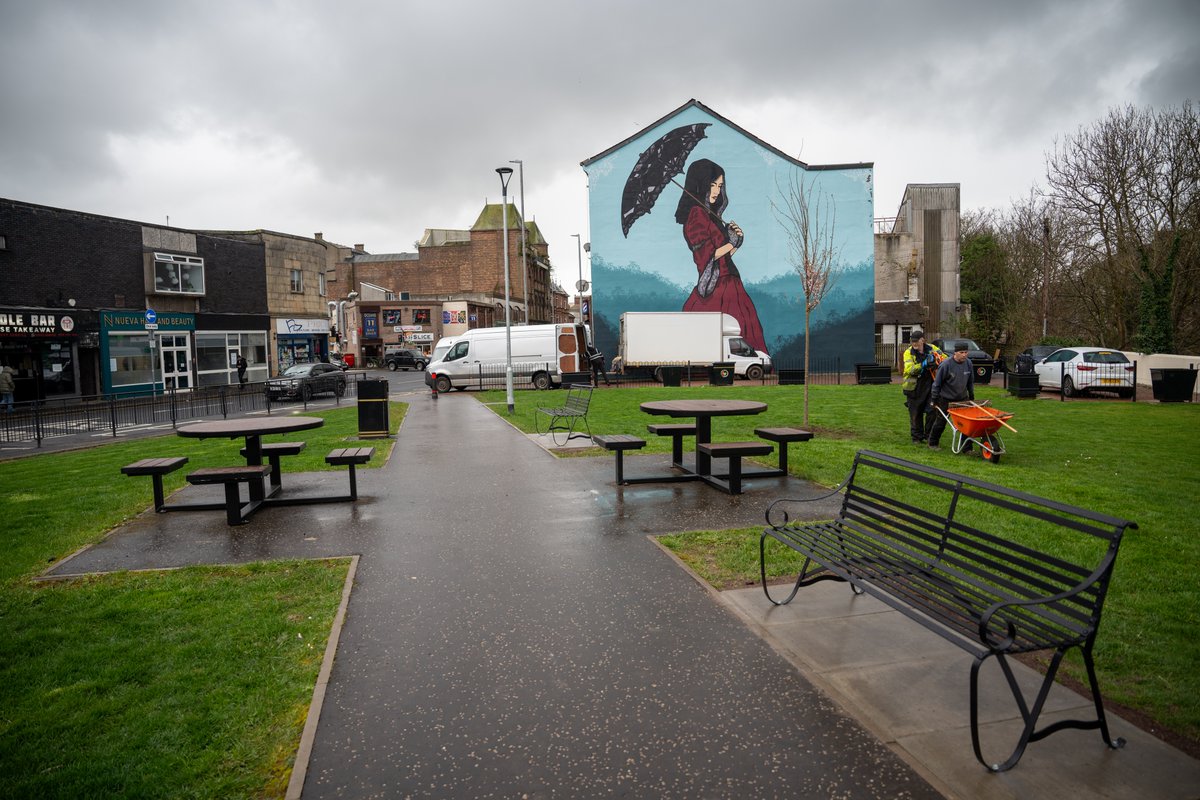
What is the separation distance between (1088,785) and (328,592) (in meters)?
5.02

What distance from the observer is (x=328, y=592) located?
5809mm

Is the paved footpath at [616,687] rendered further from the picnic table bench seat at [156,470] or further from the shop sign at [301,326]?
the shop sign at [301,326]

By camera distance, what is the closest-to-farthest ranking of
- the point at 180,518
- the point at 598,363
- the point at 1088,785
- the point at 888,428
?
1. the point at 1088,785
2. the point at 180,518
3. the point at 888,428
4. the point at 598,363

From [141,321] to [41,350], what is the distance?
471cm

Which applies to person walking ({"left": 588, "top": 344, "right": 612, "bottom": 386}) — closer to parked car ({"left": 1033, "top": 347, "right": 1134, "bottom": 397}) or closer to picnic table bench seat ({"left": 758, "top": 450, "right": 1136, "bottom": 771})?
parked car ({"left": 1033, "top": 347, "right": 1134, "bottom": 397})

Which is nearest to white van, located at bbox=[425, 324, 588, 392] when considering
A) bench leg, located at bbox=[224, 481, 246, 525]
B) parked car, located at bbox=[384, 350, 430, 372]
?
bench leg, located at bbox=[224, 481, 246, 525]

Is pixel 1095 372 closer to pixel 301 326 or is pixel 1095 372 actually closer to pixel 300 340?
pixel 301 326

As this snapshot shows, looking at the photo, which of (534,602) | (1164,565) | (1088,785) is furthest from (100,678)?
(1164,565)

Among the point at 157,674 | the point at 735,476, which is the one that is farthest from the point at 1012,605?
the point at 735,476

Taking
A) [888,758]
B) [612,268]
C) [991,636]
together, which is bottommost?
[888,758]

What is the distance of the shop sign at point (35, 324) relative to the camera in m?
27.0

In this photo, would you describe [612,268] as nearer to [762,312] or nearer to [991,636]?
[762,312]

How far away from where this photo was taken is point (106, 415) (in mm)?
23125

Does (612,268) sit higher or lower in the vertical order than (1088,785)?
higher
